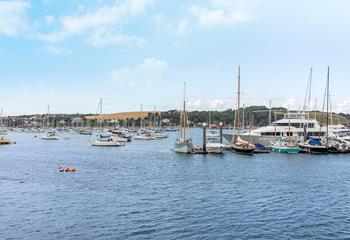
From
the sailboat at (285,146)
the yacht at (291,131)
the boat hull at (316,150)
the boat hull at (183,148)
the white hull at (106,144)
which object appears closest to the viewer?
the boat hull at (183,148)

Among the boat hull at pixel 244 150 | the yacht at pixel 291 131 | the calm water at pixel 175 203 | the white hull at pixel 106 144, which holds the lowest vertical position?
the calm water at pixel 175 203

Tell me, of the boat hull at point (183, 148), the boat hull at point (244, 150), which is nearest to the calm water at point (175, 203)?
the boat hull at point (183, 148)

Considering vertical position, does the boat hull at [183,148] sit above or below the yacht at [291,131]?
below

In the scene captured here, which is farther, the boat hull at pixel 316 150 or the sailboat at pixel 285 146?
the sailboat at pixel 285 146

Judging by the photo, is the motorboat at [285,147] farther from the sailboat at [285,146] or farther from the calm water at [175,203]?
the calm water at [175,203]

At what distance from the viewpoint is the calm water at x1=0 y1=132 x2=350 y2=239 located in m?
30.2

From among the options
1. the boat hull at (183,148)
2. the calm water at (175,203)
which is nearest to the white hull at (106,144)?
the boat hull at (183,148)

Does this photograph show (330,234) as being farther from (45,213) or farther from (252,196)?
(45,213)

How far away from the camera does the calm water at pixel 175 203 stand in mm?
30188

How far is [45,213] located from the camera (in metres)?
34.8

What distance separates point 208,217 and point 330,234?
8.96 m

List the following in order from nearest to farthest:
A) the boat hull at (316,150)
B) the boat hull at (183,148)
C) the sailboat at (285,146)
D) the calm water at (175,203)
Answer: the calm water at (175,203) < the boat hull at (183,148) < the boat hull at (316,150) < the sailboat at (285,146)

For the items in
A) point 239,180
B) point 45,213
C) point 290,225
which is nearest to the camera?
point 290,225

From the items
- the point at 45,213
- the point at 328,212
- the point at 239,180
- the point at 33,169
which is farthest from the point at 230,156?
the point at 45,213
